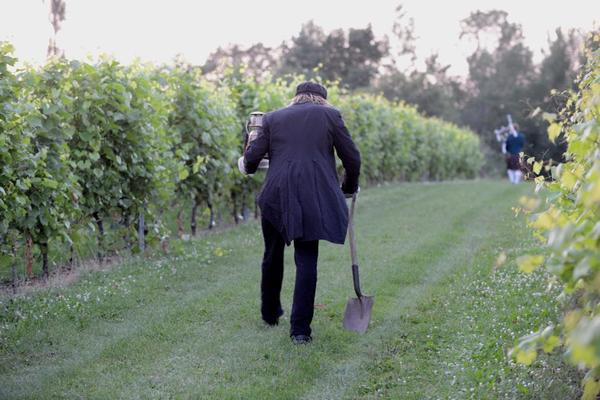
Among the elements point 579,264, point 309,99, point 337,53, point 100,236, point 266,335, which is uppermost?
point 337,53

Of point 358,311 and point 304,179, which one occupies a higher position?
point 304,179

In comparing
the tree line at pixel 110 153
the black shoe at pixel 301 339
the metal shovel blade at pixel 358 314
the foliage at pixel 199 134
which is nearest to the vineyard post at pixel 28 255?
the tree line at pixel 110 153

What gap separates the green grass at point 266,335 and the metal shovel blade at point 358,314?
0.34ft

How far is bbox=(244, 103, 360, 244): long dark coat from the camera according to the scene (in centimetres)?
550

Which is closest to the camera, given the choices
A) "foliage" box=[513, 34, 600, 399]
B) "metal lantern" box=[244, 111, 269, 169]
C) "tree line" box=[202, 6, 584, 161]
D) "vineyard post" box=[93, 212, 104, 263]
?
"foliage" box=[513, 34, 600, 399]

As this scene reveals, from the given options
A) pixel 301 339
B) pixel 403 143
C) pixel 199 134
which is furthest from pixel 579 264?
pixel 403 143

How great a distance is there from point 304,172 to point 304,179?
49 millimetres

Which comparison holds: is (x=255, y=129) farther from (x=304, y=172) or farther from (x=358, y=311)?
(x=358, y=311)

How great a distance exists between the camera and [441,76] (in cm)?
5878

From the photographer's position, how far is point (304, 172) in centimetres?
553

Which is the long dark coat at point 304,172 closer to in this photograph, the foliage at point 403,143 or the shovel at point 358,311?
the shovel at point 358,311

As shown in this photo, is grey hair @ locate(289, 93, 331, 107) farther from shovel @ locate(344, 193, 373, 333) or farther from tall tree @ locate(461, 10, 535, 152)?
tall tree @ locate(461, 10, 535, 152)

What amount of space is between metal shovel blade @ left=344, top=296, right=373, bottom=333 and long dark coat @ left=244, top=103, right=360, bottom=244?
29.3 inches

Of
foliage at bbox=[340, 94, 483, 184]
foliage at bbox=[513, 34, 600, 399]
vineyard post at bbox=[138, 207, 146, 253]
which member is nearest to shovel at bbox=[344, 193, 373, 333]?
foliage at bbox=[513, 34, 600, 399]
